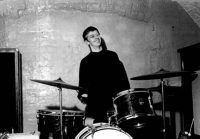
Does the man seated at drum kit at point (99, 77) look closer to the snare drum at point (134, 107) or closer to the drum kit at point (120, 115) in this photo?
the drum kit at point (120, 115)

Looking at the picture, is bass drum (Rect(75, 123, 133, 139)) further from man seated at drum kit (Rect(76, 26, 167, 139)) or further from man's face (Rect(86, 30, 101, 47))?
man's face (Rect(86, 30, 101, 47))

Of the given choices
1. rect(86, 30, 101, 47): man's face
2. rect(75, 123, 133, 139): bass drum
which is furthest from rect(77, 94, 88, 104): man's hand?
rect(75, 123, 133, 139): bass drum

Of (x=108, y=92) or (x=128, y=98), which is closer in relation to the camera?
(x=128, y=98)

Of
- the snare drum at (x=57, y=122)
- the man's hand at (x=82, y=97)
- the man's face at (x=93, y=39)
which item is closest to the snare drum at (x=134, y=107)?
the snare drum at (x=57, y=122)

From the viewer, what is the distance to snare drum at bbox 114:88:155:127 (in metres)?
3.59

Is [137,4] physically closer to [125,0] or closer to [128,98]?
[125,0]

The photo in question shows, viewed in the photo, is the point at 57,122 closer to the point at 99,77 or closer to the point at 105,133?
the point at 105,133

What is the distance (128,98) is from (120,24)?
1.86 m

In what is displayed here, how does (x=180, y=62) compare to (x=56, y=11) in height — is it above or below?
below

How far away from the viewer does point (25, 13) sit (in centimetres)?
484

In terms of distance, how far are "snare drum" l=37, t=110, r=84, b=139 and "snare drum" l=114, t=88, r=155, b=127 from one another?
603mm

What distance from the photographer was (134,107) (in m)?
3.62

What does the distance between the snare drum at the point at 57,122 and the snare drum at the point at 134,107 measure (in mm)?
603

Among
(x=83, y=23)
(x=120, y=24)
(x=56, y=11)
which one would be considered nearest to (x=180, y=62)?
(x=120, y=24)
